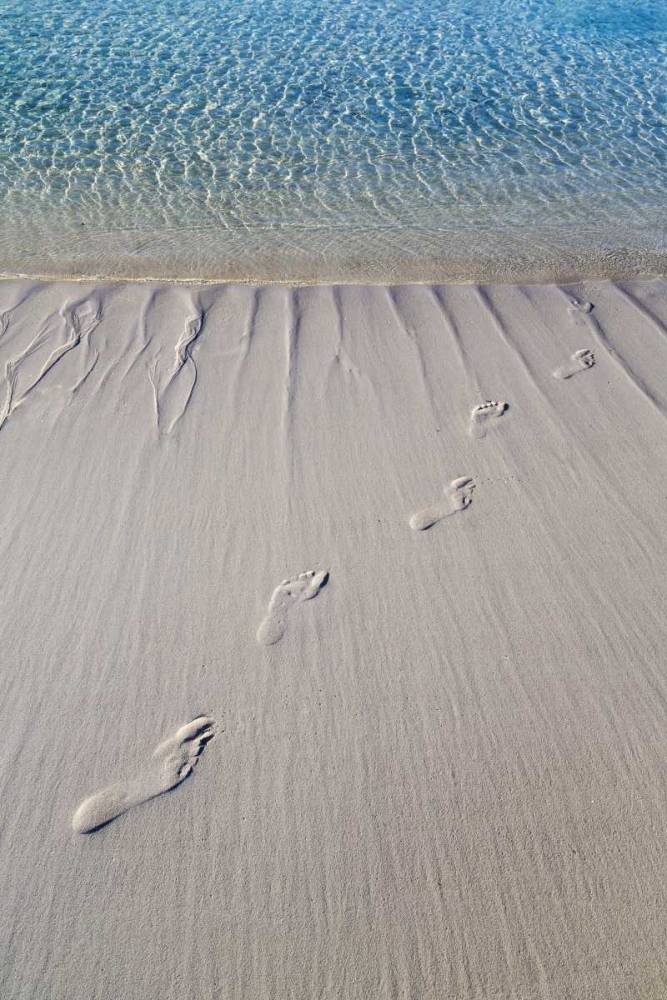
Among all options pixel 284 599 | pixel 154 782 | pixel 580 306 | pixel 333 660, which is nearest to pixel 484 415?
pixel 580 306

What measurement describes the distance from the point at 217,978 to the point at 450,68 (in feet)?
32.6

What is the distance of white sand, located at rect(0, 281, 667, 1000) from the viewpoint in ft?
7.47

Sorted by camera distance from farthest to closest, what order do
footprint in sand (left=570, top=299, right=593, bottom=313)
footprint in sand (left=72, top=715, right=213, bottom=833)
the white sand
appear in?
footprint in sand (left=570, top=299, right=593, bottom=313) → footprint in sand (left=72, top=715, right=213, bottom=833) → the white sand

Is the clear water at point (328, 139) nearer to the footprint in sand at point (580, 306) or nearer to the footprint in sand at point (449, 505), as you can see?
the footprint in sand at point (580, 306)

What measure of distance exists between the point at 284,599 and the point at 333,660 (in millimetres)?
364

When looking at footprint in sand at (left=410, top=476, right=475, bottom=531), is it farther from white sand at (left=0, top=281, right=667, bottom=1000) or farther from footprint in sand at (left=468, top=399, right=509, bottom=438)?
footprint in sand at (left=468, top=399, right=509, bottom=438)

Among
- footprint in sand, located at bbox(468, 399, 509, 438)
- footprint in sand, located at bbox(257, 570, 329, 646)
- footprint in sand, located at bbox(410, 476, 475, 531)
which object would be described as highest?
footprint in sand, located at bbox(468, 399, 509, 438)

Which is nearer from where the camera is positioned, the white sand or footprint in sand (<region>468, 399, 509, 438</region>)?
the white sand

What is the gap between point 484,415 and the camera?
4086 millimetres

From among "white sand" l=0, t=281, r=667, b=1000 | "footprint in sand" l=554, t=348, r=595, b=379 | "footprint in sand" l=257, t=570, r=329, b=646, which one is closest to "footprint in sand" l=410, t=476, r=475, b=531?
"white sand" l=0, t=281, r=667, b=1000

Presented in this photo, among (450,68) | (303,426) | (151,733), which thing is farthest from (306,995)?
(450,68)

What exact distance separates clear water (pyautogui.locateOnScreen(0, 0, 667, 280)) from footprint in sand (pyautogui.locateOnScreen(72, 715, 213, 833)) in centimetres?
391

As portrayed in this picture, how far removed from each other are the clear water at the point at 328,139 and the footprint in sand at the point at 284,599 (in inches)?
122

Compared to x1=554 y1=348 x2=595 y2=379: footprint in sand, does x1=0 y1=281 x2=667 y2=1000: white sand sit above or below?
below
